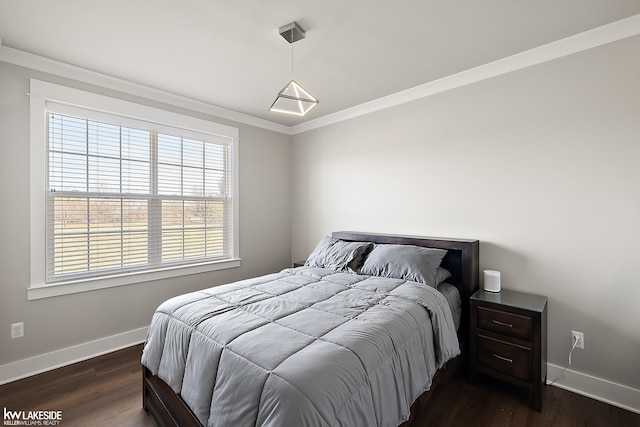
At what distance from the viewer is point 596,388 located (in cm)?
215

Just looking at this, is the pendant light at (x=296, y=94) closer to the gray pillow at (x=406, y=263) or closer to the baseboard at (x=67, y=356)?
the gray pillow at (x=406, y=263)

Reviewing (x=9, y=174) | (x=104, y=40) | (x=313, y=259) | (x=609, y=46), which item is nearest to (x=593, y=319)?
(x=609, y=46)

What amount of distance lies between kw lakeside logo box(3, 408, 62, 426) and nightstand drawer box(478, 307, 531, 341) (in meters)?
3.03

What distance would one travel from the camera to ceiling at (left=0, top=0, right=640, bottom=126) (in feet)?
6.07

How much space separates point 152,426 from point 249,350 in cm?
114

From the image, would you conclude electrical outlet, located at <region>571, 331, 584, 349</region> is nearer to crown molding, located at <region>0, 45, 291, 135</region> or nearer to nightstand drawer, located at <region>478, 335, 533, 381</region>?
nightstand drawer, located at <region>478, 335, 533, 381</region>

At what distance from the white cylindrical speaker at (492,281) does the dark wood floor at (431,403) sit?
72 cm

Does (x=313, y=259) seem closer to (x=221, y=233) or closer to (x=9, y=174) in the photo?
(x=221, y=233)

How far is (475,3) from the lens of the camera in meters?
1.82

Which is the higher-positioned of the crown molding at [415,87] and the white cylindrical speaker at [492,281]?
the crown molding at [415,87]

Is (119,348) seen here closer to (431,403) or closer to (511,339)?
(431,403)

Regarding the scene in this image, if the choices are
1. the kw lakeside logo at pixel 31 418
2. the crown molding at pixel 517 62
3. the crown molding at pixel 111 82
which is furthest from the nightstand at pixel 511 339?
the crown molding at pixel 111 82

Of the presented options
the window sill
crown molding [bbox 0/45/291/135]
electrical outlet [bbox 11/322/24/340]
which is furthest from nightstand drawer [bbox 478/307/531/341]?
electrical outlet [bbox 11/322/24/340]

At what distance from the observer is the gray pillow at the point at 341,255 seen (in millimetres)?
2926
